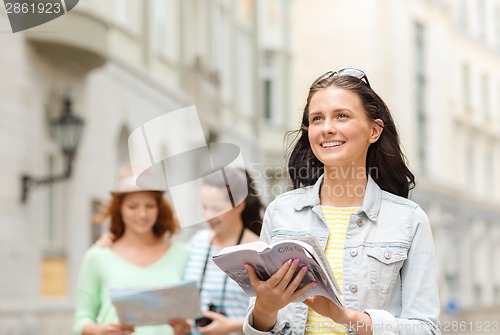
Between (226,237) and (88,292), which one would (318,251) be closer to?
(226,237)

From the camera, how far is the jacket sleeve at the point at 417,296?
2.45 metres

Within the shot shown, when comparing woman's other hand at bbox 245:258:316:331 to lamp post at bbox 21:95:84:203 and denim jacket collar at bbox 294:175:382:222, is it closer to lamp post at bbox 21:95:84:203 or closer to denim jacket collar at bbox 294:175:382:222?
denim jacket collar at bbox 294:175:382:222

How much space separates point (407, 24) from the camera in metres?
27.9

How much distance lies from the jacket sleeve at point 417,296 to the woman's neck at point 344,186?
175 mm

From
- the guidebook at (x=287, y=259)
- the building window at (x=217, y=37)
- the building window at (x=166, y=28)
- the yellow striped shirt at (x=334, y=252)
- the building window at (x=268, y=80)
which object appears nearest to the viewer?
the guidebook at (x=287, y=259)

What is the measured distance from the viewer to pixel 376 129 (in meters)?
2.66

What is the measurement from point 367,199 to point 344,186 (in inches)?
3.6

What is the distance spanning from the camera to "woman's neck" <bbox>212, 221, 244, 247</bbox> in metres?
4.43

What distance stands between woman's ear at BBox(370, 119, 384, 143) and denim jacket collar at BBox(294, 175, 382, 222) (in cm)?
10

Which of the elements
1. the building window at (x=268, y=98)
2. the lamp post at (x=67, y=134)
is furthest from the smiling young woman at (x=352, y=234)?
the building window at (x=268, y=98)

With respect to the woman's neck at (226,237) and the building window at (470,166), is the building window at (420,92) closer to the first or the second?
the building window at (470,166)

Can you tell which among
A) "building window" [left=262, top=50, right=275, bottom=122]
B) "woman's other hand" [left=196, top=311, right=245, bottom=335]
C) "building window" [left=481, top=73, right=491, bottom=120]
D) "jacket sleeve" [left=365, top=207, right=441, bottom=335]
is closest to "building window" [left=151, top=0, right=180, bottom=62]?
"building window" [left=262, top=50, right=275, bottom=122]

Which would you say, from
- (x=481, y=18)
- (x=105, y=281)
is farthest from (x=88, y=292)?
(x=481, y=18)

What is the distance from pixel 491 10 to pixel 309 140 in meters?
34.4
